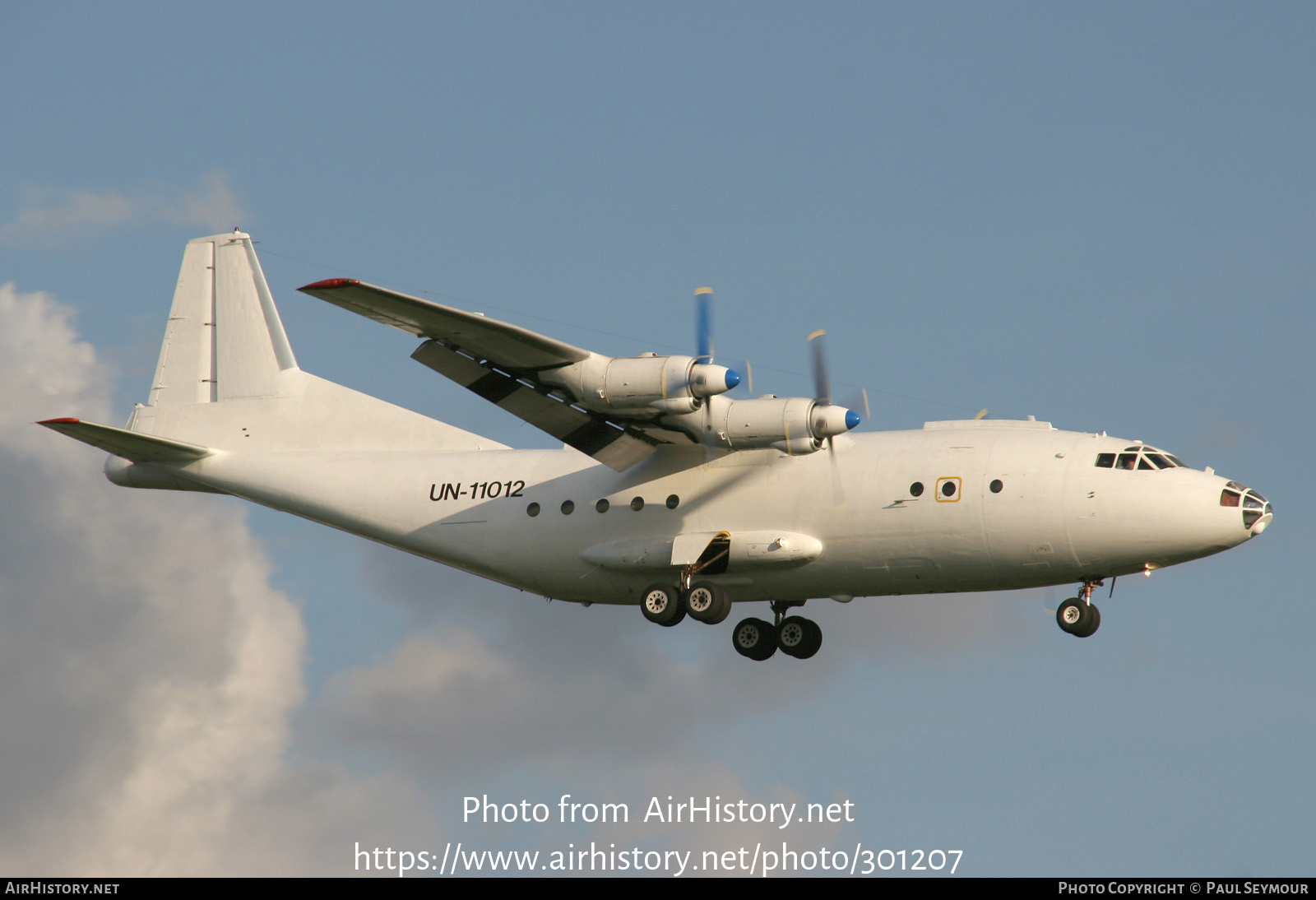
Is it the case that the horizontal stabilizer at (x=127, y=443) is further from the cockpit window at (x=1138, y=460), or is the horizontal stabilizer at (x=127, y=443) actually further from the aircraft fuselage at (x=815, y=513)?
the cockpit window at (x=1138, y=460)

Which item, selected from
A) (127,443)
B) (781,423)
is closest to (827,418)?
(781,423)

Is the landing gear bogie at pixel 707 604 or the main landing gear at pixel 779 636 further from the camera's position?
the main landing gear at pixel 779 636

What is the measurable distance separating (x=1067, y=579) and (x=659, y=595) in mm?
6115

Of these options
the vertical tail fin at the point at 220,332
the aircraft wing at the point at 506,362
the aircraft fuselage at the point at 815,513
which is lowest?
the aircraft fuselage at the point at 815,513

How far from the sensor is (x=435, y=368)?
23.0 meters

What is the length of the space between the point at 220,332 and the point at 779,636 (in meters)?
12.3

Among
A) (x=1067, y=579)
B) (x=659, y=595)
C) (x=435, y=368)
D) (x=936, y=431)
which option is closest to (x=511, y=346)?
(x=435, y=368)

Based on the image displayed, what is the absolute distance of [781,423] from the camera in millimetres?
22531

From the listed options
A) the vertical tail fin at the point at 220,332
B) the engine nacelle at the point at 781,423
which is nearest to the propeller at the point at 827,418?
the engine nacelle at the point at 781,423

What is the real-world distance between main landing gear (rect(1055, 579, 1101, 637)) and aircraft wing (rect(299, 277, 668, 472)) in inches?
257

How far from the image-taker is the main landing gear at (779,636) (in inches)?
1024

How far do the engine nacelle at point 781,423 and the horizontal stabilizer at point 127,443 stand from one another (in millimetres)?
10236
